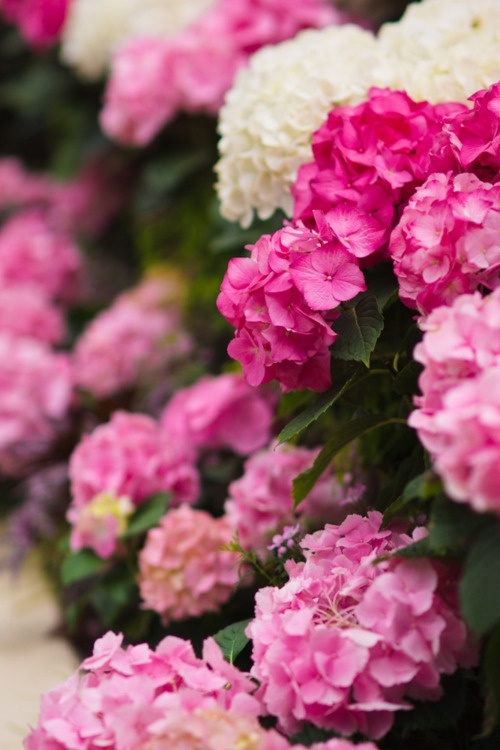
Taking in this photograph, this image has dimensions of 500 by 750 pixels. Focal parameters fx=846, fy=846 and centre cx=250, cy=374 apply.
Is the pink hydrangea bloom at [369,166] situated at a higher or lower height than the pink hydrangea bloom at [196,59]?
higher

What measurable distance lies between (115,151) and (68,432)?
93 cm

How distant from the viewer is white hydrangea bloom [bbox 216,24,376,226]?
40.5 inches

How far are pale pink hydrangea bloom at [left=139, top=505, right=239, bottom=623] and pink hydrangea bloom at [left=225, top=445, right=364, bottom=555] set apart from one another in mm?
34

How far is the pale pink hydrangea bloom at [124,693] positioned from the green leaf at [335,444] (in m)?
0.17

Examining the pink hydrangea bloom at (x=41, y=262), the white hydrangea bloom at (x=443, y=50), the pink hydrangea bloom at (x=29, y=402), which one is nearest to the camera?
the white hydrangea bloom at (x=443, y=50)

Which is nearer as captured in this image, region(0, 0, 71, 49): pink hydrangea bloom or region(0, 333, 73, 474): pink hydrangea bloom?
region(0, 333, 73, 474): pink hydrangea bloom

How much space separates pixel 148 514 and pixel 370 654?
54 cm

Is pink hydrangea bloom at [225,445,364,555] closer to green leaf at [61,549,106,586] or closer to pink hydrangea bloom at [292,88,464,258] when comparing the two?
green leaf at [61,549,106,586]

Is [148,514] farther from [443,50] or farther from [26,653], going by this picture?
[443,50]

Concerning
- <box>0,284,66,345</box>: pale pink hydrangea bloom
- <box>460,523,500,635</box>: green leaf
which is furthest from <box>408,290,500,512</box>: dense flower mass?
<box>0,284,66,345</box>: pale pink hydrangea bloom

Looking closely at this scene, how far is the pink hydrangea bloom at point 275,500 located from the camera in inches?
41.0

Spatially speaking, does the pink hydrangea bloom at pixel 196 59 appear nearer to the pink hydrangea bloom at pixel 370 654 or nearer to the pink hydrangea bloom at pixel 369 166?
the pink hydrangea bloom at pixel 369 166

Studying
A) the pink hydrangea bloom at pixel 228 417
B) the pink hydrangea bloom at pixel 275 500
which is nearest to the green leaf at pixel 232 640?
the pink hydrangea bloom at pixel 275 500

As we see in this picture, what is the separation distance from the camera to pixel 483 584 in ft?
1.96
